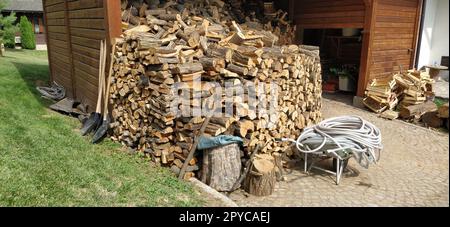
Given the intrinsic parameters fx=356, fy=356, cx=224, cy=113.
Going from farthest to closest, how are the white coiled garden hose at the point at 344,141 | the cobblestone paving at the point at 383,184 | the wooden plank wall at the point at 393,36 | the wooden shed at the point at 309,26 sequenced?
the wooden plank wall at the point at 393,36, the wooden shed at the point at 309,26, the white coiled garden hose at the point at 344,141, the cobblestone paving at the point at 383,184

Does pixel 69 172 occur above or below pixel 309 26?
below

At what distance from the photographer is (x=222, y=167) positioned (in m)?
5.02

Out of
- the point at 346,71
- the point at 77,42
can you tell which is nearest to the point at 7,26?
the point at 77,42

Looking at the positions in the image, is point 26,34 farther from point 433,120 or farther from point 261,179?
point 433,120

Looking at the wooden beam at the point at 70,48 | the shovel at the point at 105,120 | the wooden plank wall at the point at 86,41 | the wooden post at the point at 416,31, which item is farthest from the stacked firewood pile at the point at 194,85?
the wooden post at the point at 416,31

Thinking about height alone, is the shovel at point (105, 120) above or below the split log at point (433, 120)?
above

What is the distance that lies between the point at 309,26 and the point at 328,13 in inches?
26.9

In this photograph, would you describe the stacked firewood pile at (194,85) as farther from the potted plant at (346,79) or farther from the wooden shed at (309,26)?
the potted plant at (346,79)

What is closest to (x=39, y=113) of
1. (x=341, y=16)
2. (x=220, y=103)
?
(x=220, y=103)

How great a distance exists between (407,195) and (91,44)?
604cm

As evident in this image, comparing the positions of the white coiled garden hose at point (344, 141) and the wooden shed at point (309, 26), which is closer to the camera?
the white coiled garden hose at point (344, 141)

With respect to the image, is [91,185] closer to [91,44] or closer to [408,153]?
[91,44]

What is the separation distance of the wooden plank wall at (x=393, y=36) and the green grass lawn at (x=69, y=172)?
6.81m

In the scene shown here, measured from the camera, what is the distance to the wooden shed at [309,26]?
7.06 m
